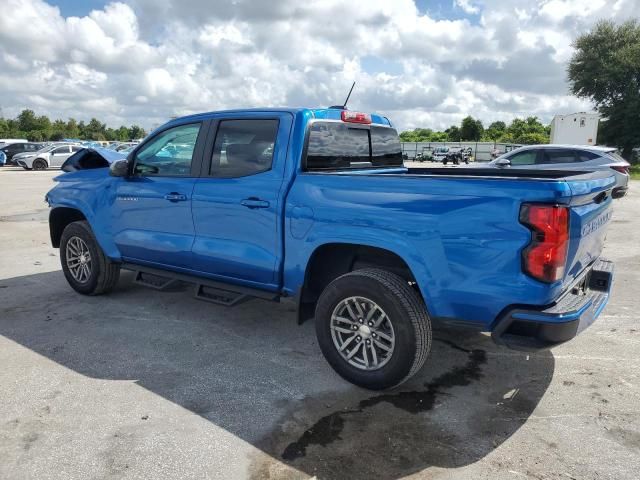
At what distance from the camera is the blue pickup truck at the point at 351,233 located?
2.86m

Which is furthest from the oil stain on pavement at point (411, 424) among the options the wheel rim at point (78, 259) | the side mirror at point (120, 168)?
the wheel rim at point (78, 259)

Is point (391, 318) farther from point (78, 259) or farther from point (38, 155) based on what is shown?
point (38, 155)

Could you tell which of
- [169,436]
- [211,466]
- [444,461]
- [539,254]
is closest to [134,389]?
[169,436]

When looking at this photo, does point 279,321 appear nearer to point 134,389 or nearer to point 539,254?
point 134,389

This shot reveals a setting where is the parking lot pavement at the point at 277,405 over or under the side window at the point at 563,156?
under

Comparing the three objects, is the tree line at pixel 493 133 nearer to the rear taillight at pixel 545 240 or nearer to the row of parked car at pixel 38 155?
the row of parked car at pixel 38 155

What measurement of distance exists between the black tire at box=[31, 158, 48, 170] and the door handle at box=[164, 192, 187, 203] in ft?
92.7

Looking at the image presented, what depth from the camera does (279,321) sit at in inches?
194

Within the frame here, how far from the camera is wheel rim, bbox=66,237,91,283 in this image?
17.9 feet

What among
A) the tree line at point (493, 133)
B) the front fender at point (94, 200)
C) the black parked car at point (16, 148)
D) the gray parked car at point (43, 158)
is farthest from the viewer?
the tree line at point (493, 133)

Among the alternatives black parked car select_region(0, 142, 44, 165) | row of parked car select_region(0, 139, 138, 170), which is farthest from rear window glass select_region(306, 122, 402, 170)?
black parked car select_region(0, 142, 44, 165)

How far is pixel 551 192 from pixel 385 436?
163 centimetres

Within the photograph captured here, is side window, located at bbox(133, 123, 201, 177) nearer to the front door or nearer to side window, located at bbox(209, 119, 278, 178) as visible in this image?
the front door

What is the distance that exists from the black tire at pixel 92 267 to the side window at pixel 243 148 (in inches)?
72.9
